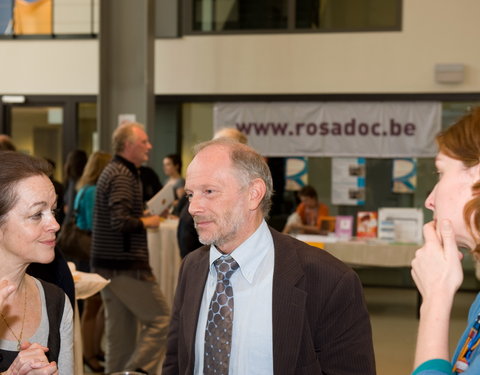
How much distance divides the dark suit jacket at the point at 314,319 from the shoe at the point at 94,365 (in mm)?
3714

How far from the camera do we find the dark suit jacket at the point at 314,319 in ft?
7.63

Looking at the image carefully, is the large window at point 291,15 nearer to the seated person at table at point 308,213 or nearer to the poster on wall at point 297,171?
the poster on wall at point 297,171

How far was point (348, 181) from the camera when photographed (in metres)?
10.4

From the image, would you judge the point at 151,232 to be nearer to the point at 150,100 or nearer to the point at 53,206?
the point at 150,100

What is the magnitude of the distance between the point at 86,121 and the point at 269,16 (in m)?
3.01

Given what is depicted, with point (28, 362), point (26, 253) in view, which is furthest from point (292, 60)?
point (28, 362)

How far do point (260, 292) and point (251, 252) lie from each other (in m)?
0.14

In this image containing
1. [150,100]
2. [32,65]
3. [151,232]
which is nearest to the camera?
[151,232]

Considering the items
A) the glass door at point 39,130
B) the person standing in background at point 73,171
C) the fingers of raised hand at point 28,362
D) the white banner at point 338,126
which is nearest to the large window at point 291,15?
the white banner at point 338,126

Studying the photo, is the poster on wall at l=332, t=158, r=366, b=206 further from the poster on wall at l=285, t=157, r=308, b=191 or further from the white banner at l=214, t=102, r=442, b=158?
the poster on wall at l=285, t=157, r=308, b=191

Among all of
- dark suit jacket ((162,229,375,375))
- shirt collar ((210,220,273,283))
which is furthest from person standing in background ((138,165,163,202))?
dark suit jacket ((162,229,375,375))

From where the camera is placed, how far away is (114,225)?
5090 mm

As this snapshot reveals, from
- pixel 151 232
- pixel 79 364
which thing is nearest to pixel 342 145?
pixel 151 232

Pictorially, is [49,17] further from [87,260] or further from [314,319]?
[314,319]
